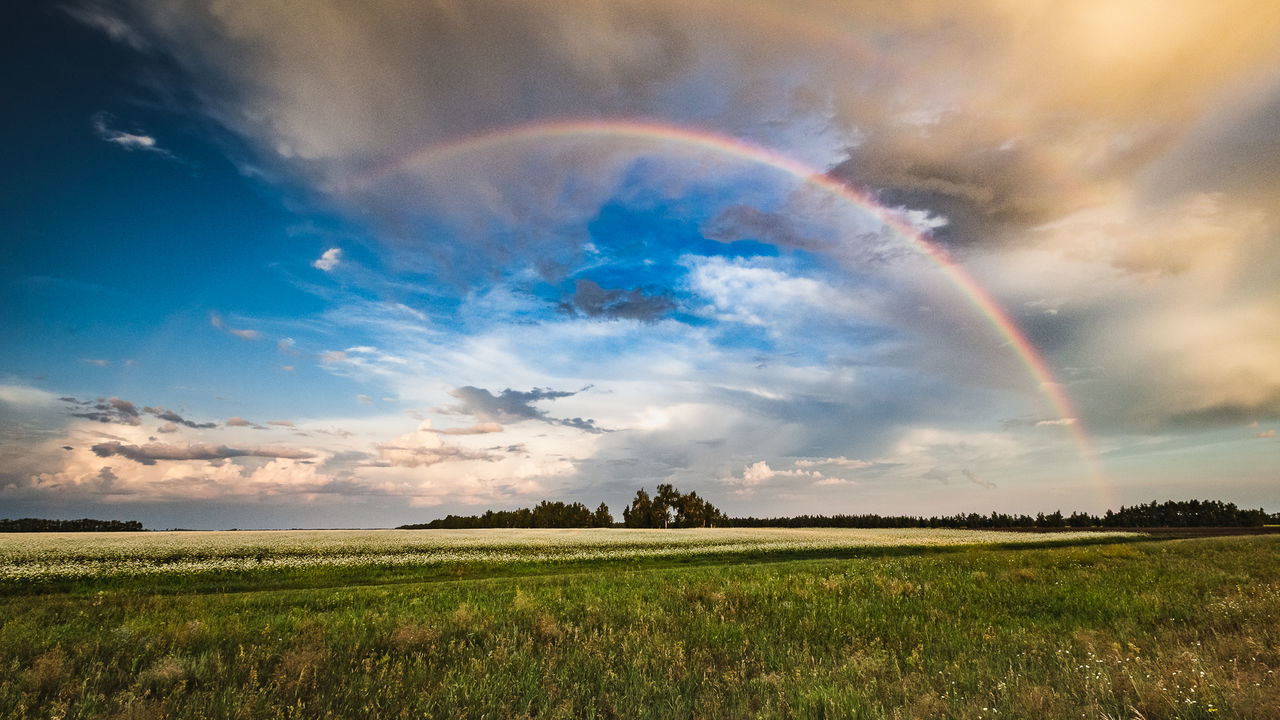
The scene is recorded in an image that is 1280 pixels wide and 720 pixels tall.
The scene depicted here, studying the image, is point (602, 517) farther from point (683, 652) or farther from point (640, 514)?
point (683, 652)

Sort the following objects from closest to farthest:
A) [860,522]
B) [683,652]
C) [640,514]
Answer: [683,652] < [640,514] < [860,522]

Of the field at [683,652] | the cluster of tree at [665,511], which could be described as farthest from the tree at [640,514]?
the field at [683,652]

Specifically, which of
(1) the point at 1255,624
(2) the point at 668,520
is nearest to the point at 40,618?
(1) the point at 1255,624

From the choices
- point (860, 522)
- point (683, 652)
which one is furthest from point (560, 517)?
point (683, 652)

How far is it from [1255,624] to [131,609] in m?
19.2

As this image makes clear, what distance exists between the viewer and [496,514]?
154m

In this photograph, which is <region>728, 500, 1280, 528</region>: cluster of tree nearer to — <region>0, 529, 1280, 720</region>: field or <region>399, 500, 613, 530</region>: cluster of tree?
<region>399, 500, 613, 530</region>: cluster of tree

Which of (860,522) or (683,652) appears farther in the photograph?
(860,522)

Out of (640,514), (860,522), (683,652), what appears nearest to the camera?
(683,652)

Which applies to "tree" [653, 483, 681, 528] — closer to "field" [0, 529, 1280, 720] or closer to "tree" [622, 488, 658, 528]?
"tree" [622, 488, 658, 528]

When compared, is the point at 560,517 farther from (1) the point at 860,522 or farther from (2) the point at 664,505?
(1) the point at 860,522

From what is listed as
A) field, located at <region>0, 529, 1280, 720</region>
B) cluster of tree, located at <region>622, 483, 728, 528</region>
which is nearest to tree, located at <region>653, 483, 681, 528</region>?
cluster of tree, located at <region>622, 483, 728, 528</region>

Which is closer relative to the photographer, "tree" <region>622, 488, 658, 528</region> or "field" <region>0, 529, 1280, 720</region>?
"field" <region>0, 529, 1280, 720</region>

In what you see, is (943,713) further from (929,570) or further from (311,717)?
(929,570)
